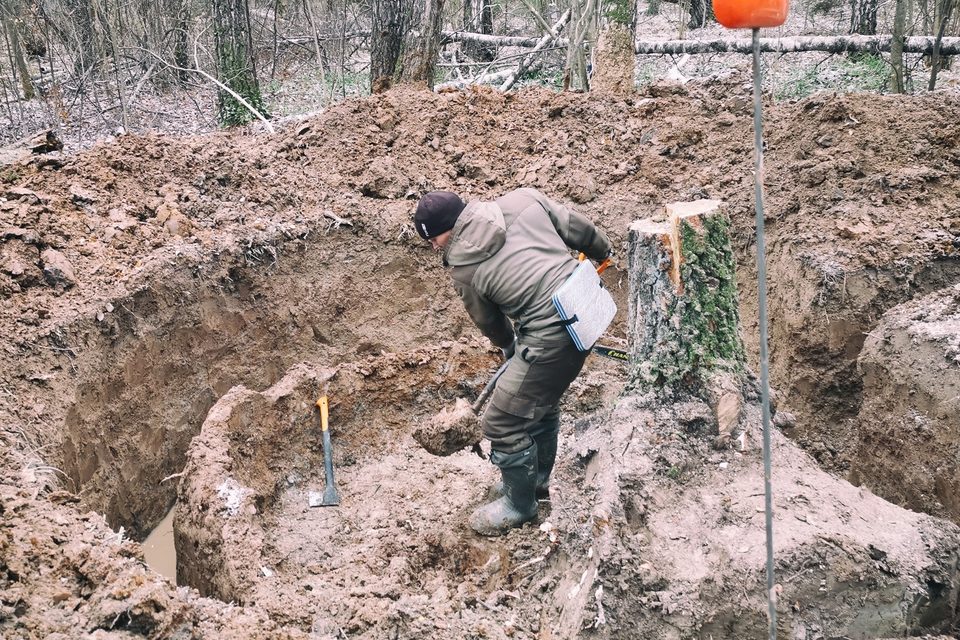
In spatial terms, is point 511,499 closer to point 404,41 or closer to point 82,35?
point 404,41

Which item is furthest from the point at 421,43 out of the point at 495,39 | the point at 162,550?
the point at 162,550

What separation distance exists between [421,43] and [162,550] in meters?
5.51

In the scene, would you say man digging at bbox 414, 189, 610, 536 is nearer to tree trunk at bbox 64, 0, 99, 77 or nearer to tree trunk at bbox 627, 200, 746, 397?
tree trunk at bbox 627, 200, 746, 397

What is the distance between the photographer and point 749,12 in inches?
81.7

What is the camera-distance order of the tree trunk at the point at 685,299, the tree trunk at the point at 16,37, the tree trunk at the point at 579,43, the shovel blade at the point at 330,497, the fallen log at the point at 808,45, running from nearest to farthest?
the tree trunk at the point at 685,299 < the shovel blade at the point at 330,497 < the tree trunk at the point at 579,43 < the tree trunk at the point at 16,37 < the fallen log at the point at 808,45

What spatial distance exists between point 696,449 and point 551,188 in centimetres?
319

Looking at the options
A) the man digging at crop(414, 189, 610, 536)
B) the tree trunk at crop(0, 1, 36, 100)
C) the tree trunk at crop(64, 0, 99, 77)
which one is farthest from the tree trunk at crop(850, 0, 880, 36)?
the tree trunk at crop(0, 1, 36, 100)

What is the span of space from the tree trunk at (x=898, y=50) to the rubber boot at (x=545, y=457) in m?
6.77

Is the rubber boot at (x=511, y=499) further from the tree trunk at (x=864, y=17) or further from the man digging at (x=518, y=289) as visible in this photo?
the tree trunk at (x=864, y=17)

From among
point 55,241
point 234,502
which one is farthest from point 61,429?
point 55,241

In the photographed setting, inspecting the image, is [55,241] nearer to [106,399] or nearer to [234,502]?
[106,399]

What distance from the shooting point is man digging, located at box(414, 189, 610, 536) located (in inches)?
142

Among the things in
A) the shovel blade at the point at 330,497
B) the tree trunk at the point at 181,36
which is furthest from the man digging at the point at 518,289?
the tree trunk at the point at 181,36

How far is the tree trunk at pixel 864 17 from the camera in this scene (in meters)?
11.5
